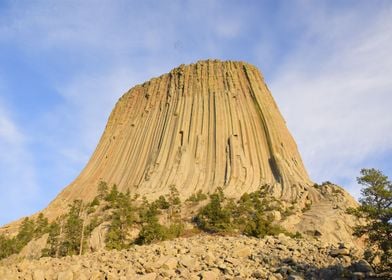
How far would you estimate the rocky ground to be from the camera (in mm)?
15484

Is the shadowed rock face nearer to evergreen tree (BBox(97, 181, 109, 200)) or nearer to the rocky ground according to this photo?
evergreen tree (BBox(97, 181, 109, 200))

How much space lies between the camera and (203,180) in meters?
46.3

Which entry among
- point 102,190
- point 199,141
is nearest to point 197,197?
point 199,141

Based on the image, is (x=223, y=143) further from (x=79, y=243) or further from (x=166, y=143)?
(x=79, y=243)

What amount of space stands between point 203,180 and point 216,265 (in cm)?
2971

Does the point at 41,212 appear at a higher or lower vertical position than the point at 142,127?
lower

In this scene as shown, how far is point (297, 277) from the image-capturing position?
14.5 m

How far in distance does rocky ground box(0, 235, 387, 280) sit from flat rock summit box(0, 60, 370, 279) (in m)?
0.05

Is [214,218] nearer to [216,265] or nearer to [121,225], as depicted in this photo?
[121,225]

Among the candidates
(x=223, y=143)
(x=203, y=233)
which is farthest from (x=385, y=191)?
(x=223, y=143)

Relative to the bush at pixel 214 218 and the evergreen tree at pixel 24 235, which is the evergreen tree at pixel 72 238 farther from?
the bush at pixel 214 218

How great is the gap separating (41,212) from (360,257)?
1578 inches

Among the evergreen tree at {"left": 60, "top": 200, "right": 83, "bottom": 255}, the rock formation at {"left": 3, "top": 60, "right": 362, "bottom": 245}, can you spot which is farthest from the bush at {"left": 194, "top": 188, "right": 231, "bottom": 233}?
the evergreen tree at {"left": 60, "top": 200, "right": 83, "bottom": 255}

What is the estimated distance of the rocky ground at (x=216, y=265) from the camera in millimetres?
15484
